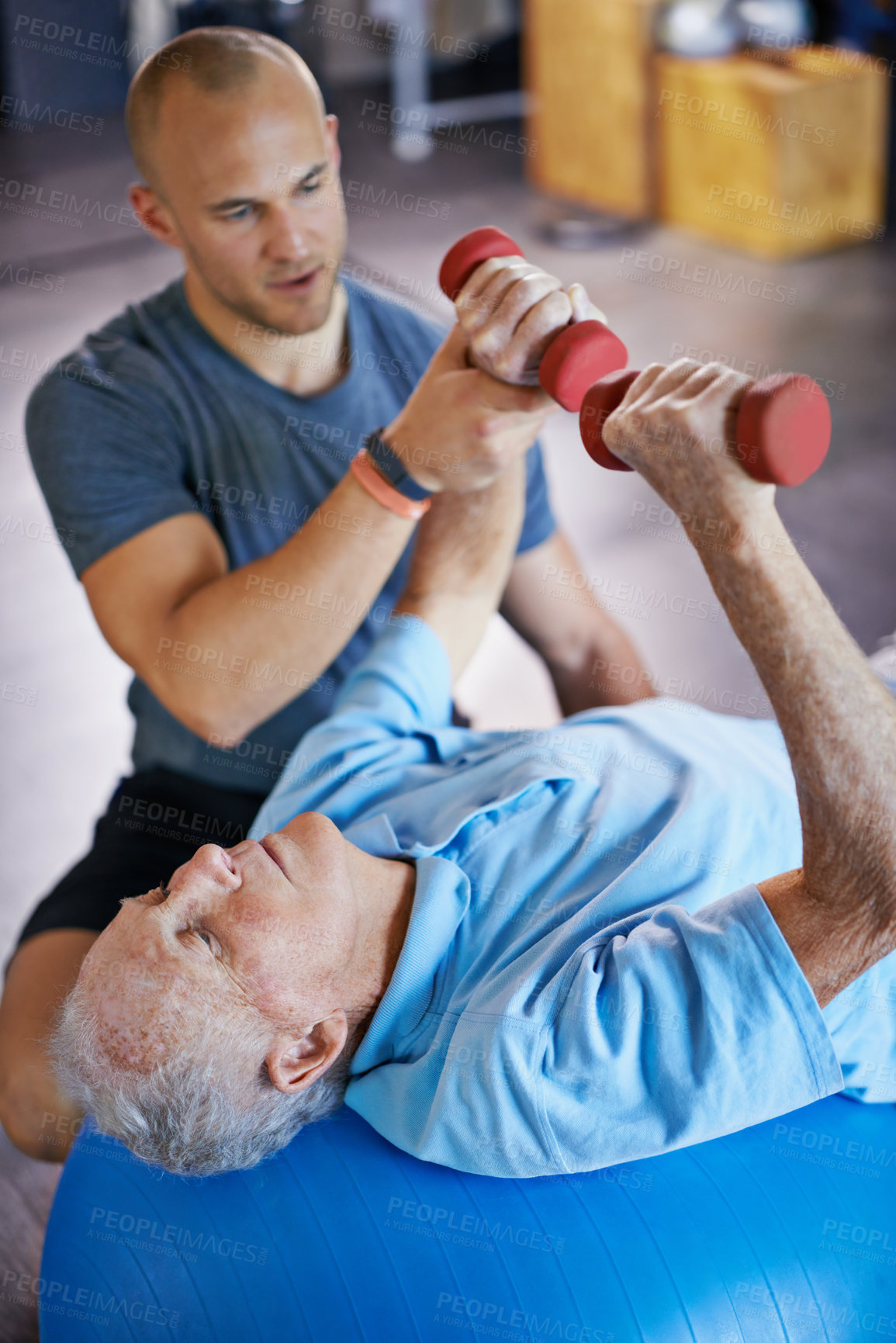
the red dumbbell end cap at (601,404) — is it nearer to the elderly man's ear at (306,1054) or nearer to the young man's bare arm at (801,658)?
the young man's bare arm at (801,658)

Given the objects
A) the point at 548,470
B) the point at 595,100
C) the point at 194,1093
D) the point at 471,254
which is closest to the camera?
the point at 194,1093

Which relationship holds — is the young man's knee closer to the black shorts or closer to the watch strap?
the black shorts

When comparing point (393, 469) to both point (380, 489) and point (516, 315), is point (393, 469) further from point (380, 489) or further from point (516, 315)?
point (516, 315)

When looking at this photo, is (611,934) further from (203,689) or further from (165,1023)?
(203,689)

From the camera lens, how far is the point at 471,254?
1512 millimetres

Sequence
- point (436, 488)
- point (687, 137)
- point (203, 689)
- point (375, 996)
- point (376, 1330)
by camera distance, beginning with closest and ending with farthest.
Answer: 1. point (376, 1330)
2. point (375, 996)
3. point (436, 488)
4. point (203, 689)
5. point (687, 137)

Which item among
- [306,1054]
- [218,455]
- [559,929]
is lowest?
[306,1054]

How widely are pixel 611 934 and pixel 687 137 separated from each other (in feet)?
15.0

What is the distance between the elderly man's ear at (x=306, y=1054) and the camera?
138cm

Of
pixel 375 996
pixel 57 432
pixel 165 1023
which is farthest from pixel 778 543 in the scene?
pixel 57 432

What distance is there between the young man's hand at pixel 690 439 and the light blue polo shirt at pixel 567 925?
38cm

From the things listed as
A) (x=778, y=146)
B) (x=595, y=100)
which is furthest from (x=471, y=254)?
(x=595, y=100)

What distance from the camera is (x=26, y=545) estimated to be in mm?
3793

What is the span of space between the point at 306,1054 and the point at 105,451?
0.89m
